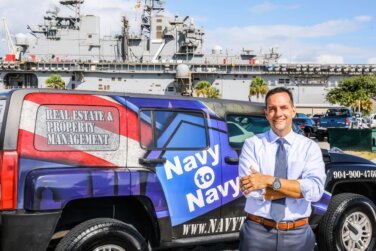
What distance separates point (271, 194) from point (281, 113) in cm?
52

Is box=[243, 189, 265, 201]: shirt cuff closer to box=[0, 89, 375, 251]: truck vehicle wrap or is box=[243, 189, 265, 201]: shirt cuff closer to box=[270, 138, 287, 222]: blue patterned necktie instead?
box=[270, 138, 287, 222]: blue patterned necktie

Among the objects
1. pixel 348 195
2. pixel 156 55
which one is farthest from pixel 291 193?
pixel 156 55

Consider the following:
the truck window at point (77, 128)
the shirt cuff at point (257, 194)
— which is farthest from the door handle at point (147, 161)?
the shirt cuff at point (257, 194)

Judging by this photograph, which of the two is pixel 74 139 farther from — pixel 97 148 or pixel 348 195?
pixel 348 195

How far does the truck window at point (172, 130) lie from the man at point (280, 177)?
4.77ft

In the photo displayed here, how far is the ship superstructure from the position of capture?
266ft

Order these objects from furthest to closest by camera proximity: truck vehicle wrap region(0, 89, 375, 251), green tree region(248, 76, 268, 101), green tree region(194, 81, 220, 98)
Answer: green tree region(248, 76, 268, 101) < green tree region(194, 81, 220, 98) < truck vehicle wrap region(0, 89, 375, 251)

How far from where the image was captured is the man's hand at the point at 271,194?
2.72 m

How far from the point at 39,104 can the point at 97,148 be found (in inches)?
24.2

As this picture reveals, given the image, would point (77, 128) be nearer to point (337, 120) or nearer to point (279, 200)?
point (279, 200)

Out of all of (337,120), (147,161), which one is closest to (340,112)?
(337,120)

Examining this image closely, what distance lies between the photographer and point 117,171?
152 inches

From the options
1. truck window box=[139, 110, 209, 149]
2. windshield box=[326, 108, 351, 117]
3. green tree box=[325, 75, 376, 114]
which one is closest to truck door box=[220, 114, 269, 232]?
truck window box=[139, 110, 209, 149]

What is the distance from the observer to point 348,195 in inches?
204
